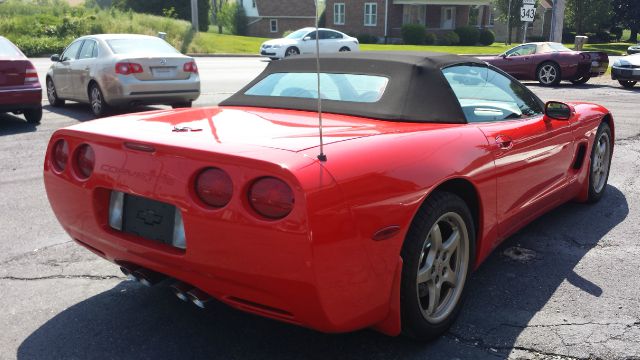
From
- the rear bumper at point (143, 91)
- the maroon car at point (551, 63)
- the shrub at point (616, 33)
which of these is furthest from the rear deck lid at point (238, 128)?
the shrub at point (616, 33)

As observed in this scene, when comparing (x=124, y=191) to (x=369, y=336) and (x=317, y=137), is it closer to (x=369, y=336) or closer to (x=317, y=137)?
(x=317, y=137)

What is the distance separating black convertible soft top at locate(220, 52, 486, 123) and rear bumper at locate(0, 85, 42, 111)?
21.1 ft

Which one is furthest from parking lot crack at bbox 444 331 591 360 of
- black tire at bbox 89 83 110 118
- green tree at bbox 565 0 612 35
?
green tree at bbox 565 0 612 35

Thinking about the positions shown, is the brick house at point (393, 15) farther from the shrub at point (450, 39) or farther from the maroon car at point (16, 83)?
the maroon car at point (16, 83)

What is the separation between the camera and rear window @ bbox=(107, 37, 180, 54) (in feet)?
34.5

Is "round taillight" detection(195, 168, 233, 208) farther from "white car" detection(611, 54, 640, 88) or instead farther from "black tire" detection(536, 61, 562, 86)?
"white car" detection(611, 54, 640, 88)

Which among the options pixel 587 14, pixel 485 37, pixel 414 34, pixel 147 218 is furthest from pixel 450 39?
pixel 147 218

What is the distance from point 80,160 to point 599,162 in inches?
172

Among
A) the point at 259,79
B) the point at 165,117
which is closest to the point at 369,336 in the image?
the point at 165,117

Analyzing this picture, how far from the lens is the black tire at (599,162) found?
510 centimetres

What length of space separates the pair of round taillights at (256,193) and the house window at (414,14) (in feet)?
164

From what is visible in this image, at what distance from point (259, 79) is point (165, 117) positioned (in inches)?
41.9

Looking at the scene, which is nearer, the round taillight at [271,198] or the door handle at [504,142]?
the round taillight at [271,198]

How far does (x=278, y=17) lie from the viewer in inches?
2275
